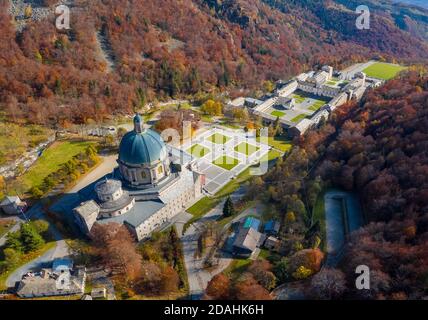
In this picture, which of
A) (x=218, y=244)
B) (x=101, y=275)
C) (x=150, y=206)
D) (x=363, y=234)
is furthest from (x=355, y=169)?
(x=101, y=275)

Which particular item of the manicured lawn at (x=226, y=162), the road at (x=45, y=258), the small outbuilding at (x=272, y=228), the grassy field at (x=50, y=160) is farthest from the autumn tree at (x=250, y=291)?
the grassy field at (x=50, y=160)

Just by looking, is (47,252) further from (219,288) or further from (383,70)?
(383,70)

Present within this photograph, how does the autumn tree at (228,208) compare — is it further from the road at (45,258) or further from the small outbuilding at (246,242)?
the road at (45,258)

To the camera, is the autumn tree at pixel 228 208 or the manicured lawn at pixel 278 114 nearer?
the autumn tree at pixel 228 208

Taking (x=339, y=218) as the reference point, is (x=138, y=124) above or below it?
above

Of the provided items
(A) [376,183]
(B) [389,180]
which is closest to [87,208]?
(A) [376,183]

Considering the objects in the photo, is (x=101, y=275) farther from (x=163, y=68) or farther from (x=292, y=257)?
(x=163, y=68)
